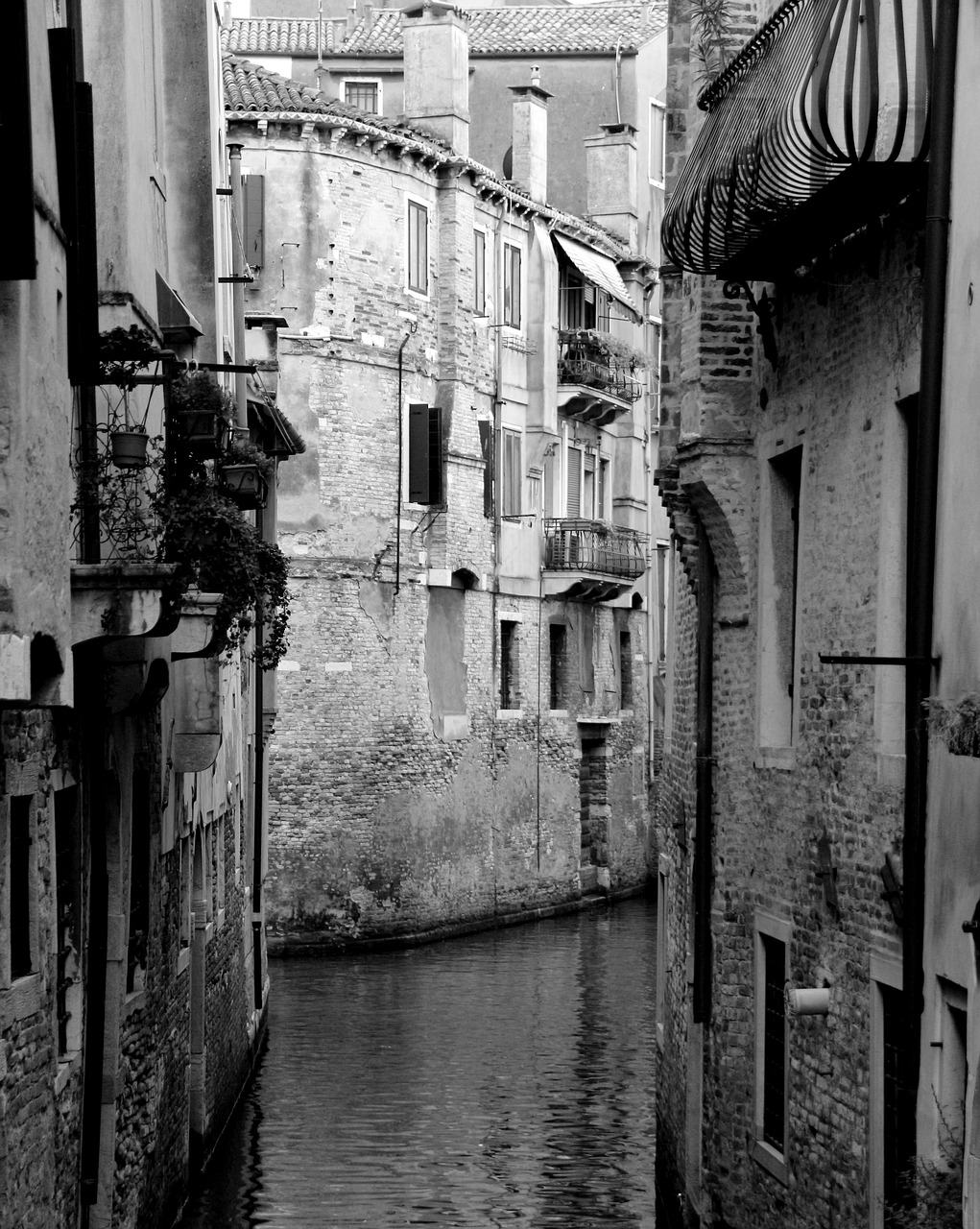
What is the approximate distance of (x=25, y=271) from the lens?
8.66 meters

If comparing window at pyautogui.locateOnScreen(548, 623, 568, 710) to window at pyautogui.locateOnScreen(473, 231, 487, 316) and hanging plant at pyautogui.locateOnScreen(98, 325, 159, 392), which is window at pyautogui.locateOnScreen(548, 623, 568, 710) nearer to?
window at pyautogui.locateOnScreen(473, 231, 487, 316)

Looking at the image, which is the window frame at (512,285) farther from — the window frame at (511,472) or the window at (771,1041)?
the window at (771,1041)

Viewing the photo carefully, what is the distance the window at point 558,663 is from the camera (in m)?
41.2

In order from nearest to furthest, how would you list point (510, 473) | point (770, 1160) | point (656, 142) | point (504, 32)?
point (770, 1160)
point (510, 473)
point (656, 142)
point (504, 32)

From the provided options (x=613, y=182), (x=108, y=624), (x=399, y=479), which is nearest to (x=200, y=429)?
(x=108, y=624)

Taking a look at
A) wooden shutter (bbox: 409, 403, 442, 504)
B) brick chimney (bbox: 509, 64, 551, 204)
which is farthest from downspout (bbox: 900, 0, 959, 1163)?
brick chimney (bbox: 509, 64, 551, 204)

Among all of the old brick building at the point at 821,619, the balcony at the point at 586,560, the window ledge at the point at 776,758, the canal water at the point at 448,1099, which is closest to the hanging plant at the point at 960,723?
the old brick building at the point at 821,619

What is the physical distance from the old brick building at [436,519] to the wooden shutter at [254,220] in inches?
2.8

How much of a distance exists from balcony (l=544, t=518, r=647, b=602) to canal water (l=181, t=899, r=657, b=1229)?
8.71 metres

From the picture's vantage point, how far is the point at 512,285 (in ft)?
127

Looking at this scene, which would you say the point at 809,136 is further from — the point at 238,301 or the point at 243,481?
the point at 238,301

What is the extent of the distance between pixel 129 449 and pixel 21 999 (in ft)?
9.55

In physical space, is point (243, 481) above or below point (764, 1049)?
above

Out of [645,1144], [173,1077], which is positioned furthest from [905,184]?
[645,1144]
